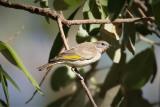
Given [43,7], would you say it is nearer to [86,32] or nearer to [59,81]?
[86,32]

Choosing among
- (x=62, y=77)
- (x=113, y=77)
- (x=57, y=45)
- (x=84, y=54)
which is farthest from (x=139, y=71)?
(x=57, y=45)

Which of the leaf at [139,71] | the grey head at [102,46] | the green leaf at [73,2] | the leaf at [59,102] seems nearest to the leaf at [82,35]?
the grey head at [102,46]

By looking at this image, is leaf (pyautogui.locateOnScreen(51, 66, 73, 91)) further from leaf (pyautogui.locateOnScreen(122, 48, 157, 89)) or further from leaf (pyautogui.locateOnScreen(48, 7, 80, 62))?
leaf (pyautogui.locateOnScreen(48, 7, 80, 62))

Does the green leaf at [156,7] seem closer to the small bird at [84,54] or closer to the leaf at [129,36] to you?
the leaf at [129,36]

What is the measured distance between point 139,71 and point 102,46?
0.20 meters

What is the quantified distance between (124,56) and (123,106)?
1.05ft

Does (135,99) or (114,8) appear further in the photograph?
(135,99)

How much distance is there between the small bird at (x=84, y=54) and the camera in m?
2.23

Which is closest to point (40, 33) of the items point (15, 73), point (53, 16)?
point (15, 73)

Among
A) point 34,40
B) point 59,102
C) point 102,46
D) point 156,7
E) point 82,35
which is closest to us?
point 156,7

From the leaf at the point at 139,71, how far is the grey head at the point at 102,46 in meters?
0.12

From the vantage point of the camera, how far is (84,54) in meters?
2.43

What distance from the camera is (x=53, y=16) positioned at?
181 cm

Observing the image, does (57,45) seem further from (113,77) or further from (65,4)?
(113,77)
